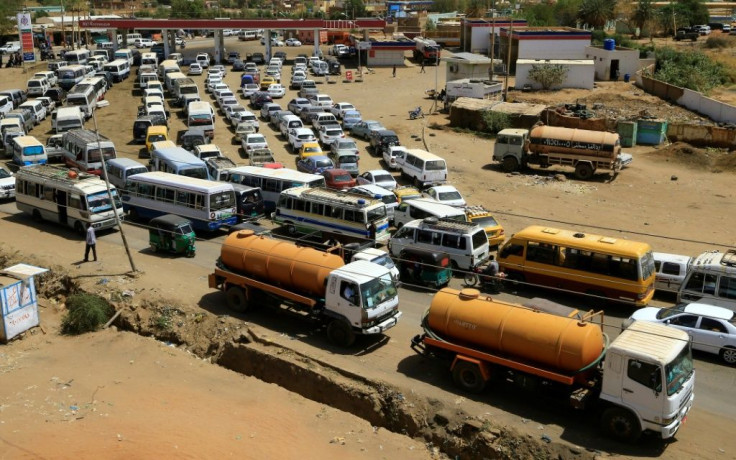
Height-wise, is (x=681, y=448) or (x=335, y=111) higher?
(x=335, y=111)

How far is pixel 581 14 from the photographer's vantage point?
85.6 metres

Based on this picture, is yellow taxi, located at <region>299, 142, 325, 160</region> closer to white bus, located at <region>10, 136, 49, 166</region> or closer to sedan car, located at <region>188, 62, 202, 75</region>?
white bus, located at <region>10, 136, 49, 166</region>

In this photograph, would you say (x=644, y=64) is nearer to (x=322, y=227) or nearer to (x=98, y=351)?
(x=322, y=227)

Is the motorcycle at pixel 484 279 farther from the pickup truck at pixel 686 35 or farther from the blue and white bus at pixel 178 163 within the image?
the pickup truck at pixel 686 35

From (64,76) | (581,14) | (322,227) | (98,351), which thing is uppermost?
(581,14)

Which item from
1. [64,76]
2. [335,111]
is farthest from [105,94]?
[335,111]

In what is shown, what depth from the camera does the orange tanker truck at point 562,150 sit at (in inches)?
1459

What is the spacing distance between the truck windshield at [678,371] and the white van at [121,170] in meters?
23.8

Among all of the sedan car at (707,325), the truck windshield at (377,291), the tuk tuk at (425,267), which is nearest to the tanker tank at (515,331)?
the truck windshield at (377,291)

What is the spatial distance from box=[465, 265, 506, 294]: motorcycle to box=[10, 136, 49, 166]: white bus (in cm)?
2417

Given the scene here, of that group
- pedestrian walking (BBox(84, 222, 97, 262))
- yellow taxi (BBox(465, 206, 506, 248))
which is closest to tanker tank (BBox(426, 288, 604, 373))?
yellow taxi (BBox(465, 206, 506, 248))

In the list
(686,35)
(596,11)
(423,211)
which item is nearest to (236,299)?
(423,211)

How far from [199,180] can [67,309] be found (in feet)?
24.4

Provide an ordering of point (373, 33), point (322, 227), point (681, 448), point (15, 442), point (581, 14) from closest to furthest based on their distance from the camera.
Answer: point (681, 448)
point (15, 442)
point (322, 227)
point (581, 14)
point (373, 33)
